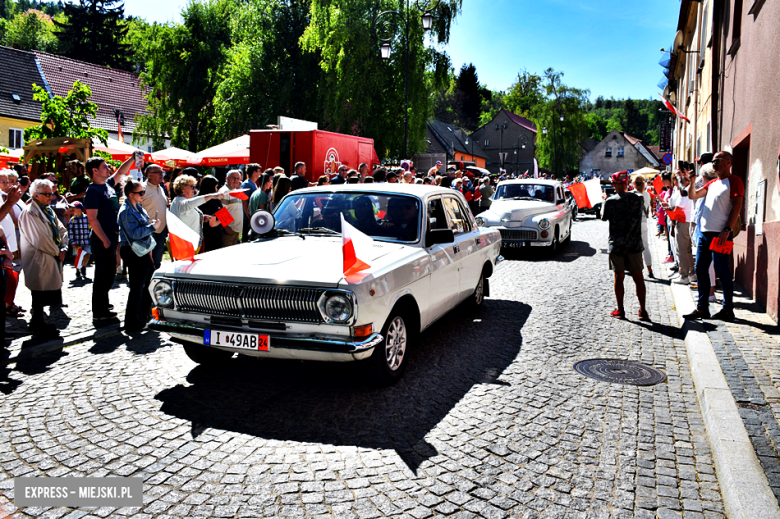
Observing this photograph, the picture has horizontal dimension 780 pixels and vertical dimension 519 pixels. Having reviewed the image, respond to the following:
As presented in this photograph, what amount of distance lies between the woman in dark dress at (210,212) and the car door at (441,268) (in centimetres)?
339

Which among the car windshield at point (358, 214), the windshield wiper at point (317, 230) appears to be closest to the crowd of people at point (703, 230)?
the car windshield at point (358, 214)

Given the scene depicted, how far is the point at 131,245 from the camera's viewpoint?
7008 millimetres

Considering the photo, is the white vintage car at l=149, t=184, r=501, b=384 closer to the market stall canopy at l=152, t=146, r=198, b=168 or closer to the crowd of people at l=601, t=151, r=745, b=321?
the crowd of people at l=601, t=151, r=745, b=321

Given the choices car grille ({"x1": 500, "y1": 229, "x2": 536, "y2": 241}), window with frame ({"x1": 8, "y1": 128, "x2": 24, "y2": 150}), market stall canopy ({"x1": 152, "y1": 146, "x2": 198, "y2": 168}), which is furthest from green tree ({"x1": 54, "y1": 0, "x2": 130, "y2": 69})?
car grille ({"x1": 500, "y1": 229, "x2": 536, "y2": 241})

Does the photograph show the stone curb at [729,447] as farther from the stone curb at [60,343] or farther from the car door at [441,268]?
the stone curb at [60,343]

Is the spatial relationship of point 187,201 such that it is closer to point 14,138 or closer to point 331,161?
point 331,161

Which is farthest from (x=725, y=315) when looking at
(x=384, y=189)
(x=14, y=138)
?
(x=14, y=138)

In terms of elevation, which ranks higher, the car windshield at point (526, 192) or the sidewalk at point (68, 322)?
the car windshield at point (526, 192)

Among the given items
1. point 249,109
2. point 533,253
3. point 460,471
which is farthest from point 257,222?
point 249,109

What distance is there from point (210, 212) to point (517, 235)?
803cm

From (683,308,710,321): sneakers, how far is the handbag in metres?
6.64

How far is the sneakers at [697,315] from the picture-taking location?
756 centimetres

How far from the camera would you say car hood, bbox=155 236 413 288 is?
465 centimetres

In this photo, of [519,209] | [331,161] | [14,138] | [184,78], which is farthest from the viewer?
[184,78]
